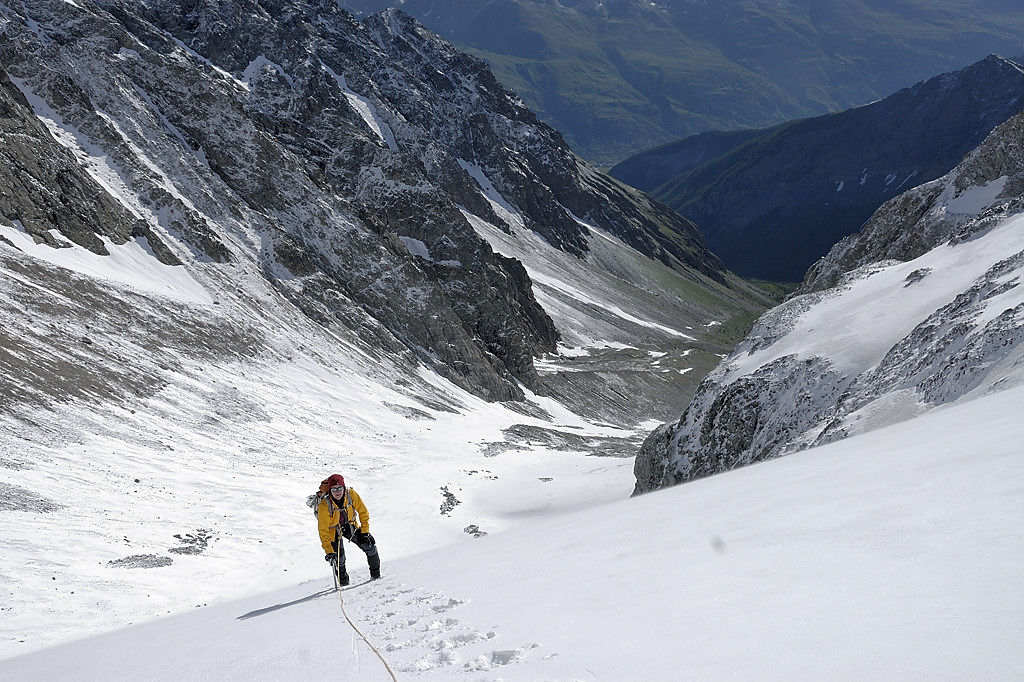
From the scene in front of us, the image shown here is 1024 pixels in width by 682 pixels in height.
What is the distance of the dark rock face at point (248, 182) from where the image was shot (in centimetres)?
5969

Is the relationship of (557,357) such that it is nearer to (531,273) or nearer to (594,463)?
(531,273)

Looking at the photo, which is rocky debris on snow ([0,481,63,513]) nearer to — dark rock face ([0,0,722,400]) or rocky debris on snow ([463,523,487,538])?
rocky debris on snow ([463,523,487,538])

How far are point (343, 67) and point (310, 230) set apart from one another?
83.8 m

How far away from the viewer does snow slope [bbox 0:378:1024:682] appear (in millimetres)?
4457

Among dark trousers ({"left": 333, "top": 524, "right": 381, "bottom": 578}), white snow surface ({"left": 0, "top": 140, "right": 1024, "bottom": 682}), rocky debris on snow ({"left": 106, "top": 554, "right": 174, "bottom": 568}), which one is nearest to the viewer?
white snow surface ({"left": 0, "top": 140, "right": 1024, "bottom": 682})

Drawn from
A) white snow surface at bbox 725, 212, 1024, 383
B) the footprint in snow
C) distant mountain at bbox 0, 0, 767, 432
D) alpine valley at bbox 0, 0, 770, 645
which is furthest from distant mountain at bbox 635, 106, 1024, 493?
distant mountain at bbox 0, 0, 767, 432

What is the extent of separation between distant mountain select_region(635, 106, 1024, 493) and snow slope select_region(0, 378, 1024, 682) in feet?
14.9

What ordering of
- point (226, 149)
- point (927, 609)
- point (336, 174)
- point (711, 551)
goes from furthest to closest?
point (336, 174), point (226, 149), point (711, 551), point (927, 609)

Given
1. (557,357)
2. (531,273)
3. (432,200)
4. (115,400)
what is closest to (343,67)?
(531,273)

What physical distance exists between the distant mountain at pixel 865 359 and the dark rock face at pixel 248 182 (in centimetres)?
4749

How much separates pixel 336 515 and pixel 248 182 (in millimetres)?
68843

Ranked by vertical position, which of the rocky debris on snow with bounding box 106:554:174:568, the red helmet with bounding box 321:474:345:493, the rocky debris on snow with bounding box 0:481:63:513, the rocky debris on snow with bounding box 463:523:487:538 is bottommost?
the rocky debris on snow with bounding box 463:523:487:538

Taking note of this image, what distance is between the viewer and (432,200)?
97.2 m

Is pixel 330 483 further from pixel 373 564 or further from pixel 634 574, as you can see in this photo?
pixel 634 574
